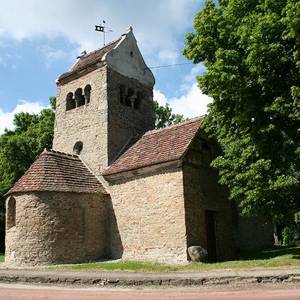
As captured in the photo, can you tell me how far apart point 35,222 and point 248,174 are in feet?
32.8

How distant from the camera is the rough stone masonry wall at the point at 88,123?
2214 cm

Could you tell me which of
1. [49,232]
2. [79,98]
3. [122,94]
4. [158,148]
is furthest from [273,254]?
[79,98]

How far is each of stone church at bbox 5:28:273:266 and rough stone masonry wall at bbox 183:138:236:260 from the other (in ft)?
0.15

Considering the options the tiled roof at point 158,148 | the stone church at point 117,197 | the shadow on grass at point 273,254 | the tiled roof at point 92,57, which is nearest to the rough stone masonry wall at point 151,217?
the stone church at point 117,197

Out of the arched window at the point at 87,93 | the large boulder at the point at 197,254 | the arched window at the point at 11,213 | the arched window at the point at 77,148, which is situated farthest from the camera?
the arched window at the point at 87,93

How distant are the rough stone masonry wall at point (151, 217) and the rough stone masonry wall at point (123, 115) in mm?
3016

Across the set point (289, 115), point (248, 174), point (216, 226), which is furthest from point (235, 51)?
point (216, 226)

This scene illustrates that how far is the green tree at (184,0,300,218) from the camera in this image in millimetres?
13917

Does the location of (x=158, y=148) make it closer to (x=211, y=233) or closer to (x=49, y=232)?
(x=211, y=233)

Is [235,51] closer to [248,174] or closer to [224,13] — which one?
[224,13]

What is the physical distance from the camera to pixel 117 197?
20.3m

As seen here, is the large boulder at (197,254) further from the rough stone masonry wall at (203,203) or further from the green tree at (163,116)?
the green tree at (163,116)

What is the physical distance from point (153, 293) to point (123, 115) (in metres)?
14.1

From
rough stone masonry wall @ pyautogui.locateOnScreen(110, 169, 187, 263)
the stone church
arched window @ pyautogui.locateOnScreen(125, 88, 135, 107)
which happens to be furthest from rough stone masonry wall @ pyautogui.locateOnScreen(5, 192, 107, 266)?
arched window @ pyautogui.locateOnScreen(125, 88, 135, 107)
